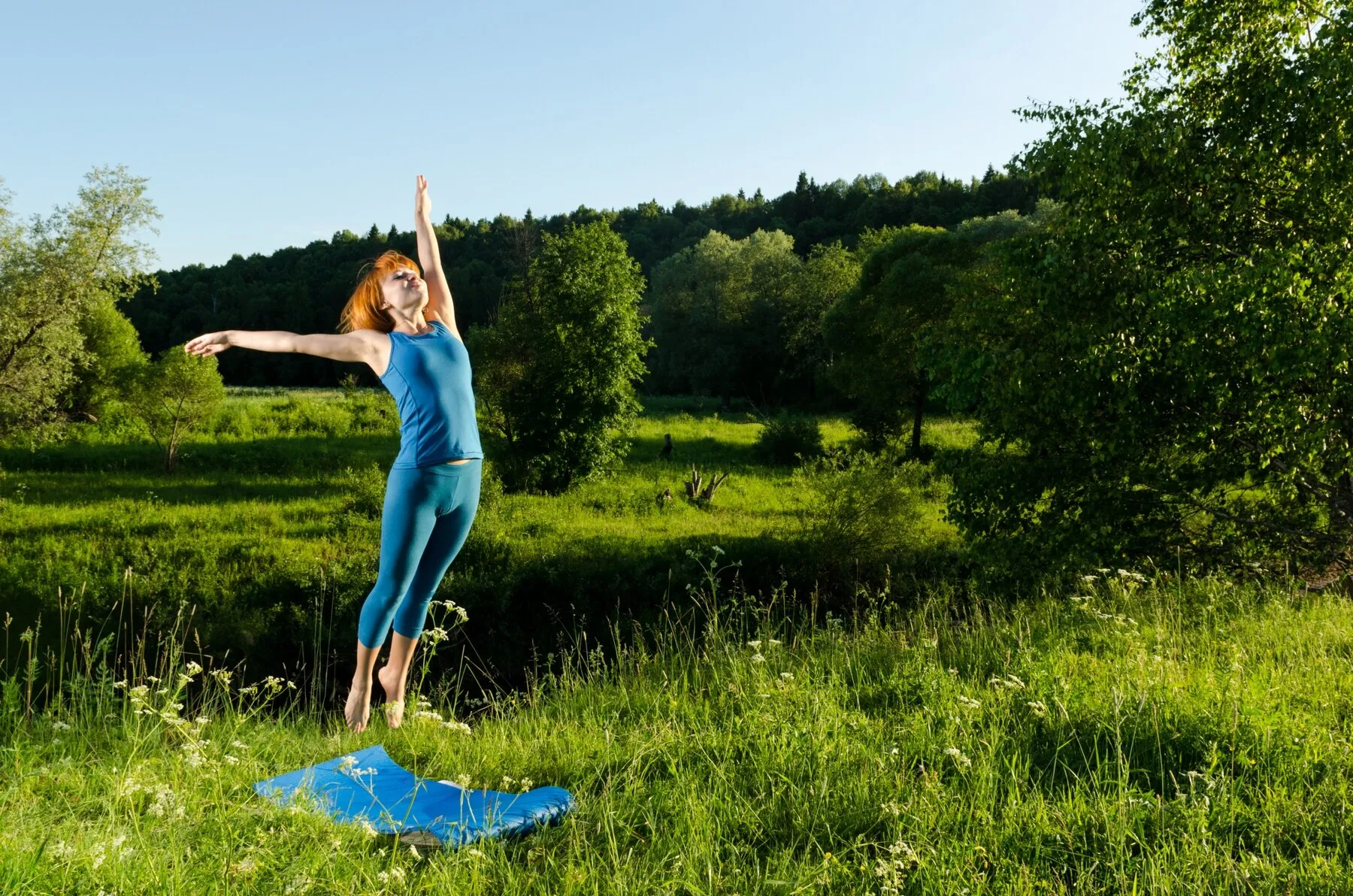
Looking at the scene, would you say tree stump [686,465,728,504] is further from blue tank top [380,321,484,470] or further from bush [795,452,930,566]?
blue tank top [380,321,484,470]

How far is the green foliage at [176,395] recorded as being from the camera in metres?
23.4

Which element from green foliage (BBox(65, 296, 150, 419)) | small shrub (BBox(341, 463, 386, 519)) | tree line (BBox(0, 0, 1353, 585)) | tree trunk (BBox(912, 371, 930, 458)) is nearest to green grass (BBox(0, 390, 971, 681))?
small shrub (BBox(341, 463, 386, 519))

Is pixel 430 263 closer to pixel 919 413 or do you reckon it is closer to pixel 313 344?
pixel 313 344

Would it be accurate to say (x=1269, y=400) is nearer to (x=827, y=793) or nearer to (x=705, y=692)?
(x=705, y=692)

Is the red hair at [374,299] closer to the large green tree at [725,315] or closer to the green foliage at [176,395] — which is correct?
the green foliage at [176,395]

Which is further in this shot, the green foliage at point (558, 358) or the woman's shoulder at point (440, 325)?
the green foliage at point (558, 358)

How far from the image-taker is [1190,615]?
6633mm

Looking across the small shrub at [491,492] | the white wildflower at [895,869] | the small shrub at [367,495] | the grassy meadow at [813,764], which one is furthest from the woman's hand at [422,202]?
the small shrub at [491,492]

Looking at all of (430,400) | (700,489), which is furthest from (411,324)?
(700,489)

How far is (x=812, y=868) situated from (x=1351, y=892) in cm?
188

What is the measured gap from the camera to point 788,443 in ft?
109

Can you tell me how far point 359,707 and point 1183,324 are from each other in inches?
380

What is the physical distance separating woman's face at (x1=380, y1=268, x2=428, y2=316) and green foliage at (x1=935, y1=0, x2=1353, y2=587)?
899cm

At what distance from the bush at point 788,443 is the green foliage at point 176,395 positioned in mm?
19514
